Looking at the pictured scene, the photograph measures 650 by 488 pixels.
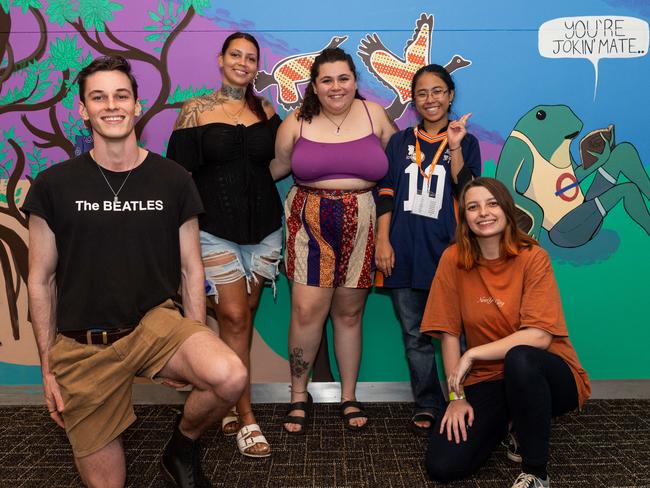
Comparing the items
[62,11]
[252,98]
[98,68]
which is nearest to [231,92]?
[252,98]

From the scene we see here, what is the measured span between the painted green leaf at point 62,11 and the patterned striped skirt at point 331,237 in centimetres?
142

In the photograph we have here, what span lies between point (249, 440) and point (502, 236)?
51.8 inches

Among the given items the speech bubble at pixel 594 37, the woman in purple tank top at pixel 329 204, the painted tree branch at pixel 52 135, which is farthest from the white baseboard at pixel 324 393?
the speech bubble at pixel 594 37

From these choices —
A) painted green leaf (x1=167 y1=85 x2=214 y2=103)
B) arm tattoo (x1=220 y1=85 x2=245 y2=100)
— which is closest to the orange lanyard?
arm tattoo (x1=220 y1=85 x2=245 y2=100)

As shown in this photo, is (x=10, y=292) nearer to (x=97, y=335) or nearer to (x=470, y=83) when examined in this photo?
(x=97, y=335)

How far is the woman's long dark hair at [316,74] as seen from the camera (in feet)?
8.42

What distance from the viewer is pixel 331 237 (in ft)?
8.44

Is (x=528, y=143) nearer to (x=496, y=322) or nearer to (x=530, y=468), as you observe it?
(x=496, y=322)

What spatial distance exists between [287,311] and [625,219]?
178cm

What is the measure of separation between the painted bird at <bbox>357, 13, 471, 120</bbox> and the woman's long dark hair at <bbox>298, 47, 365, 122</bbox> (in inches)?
12.3

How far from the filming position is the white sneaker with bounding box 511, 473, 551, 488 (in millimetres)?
2012

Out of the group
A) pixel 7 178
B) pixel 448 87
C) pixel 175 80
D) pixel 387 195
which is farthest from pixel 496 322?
pixel 7 178

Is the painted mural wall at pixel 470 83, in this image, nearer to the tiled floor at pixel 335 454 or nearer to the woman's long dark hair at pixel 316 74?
the woman's long dark hair at pixel 316 74

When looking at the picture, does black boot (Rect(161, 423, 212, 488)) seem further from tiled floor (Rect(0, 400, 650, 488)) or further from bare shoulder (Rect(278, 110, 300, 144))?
bare shoulder (Rect(278, 110, 300, 144))
